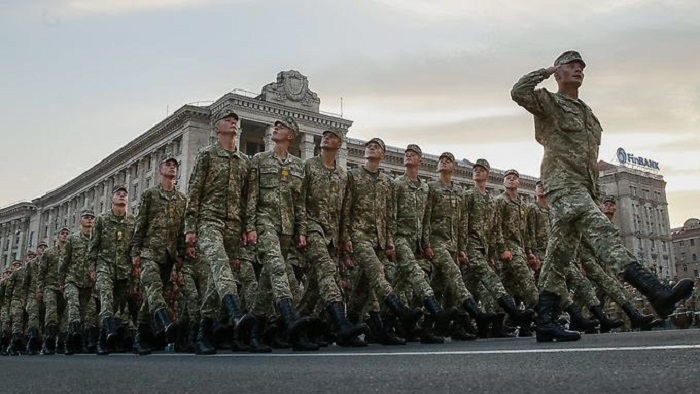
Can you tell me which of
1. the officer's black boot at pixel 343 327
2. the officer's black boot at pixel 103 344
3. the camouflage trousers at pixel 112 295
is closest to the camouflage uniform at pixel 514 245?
the officer's black boot at pixel 343 327

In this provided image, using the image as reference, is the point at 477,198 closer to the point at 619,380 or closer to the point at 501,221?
the point at 501,221

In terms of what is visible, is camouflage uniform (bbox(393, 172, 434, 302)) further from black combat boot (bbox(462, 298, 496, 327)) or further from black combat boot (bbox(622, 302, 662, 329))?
black combat boot (bbox(622, 302, 662, 329))

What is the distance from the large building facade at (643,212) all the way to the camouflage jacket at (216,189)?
71703mm

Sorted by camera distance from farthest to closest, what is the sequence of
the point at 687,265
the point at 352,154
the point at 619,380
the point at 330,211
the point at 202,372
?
1. the point at 687,265
2. the point at 352,154
3. the point at 330,211
4. the point at 202,372
5. the point at 619,380

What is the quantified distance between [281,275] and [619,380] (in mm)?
3822

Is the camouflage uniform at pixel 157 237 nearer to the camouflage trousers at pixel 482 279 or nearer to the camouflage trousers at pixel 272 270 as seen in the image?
the camouflage trousers at pixel 272 270

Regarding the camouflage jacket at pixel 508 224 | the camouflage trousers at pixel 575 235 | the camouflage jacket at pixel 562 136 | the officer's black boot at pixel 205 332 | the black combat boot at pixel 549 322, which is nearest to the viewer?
the camouflage trousers at pixel 575 235

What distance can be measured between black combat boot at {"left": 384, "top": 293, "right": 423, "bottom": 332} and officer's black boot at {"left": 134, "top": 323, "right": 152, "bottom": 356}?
258cm

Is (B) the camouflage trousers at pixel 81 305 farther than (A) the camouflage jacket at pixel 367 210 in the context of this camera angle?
Yes

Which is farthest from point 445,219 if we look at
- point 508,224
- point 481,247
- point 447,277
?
point 508,224

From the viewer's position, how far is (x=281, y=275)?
561 cm

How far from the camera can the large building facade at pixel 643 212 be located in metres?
73.4

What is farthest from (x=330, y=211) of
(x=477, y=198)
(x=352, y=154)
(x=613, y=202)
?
(x=352, y=154)

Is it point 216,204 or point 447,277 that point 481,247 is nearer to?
point 447,277
